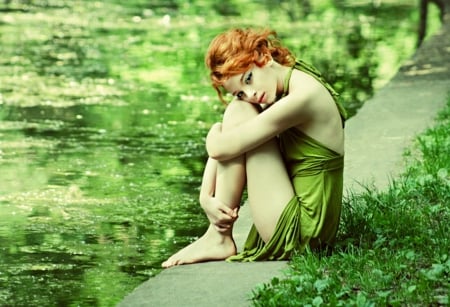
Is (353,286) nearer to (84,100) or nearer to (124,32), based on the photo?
(84,100)

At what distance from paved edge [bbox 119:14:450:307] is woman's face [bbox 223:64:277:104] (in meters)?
0.68

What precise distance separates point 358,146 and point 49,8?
1151 cm

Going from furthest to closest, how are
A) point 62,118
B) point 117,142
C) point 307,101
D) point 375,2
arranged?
point 375,2, point 62,118, point 117,142, point 307,101

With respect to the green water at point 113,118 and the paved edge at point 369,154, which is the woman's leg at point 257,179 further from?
the green water at point 113,118

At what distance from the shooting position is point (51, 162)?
8.18 meters

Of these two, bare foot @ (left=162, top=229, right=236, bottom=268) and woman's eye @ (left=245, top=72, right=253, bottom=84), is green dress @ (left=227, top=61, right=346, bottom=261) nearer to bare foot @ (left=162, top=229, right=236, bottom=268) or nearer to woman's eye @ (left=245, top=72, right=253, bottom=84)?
bare foot @ (left=162, top=229, right=236, bottom=268)

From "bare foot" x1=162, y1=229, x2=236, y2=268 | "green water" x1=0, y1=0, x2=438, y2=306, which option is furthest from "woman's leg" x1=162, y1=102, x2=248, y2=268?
"green water" x1=0, y1=0, x2=438, y2=306

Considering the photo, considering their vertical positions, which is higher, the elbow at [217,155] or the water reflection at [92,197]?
the elbow at [217,155]

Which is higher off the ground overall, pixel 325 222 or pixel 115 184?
pixel 325 222

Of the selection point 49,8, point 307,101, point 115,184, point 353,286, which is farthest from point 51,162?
point 49,8

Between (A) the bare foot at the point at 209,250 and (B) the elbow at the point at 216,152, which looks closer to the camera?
(B) the elbow at the point at 216,152

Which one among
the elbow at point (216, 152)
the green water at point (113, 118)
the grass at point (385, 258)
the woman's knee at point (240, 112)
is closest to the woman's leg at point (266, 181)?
the woman's knee at point (240, 112)

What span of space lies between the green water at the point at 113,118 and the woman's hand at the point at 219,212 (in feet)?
1.65

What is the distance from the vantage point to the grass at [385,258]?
14.8 feet
